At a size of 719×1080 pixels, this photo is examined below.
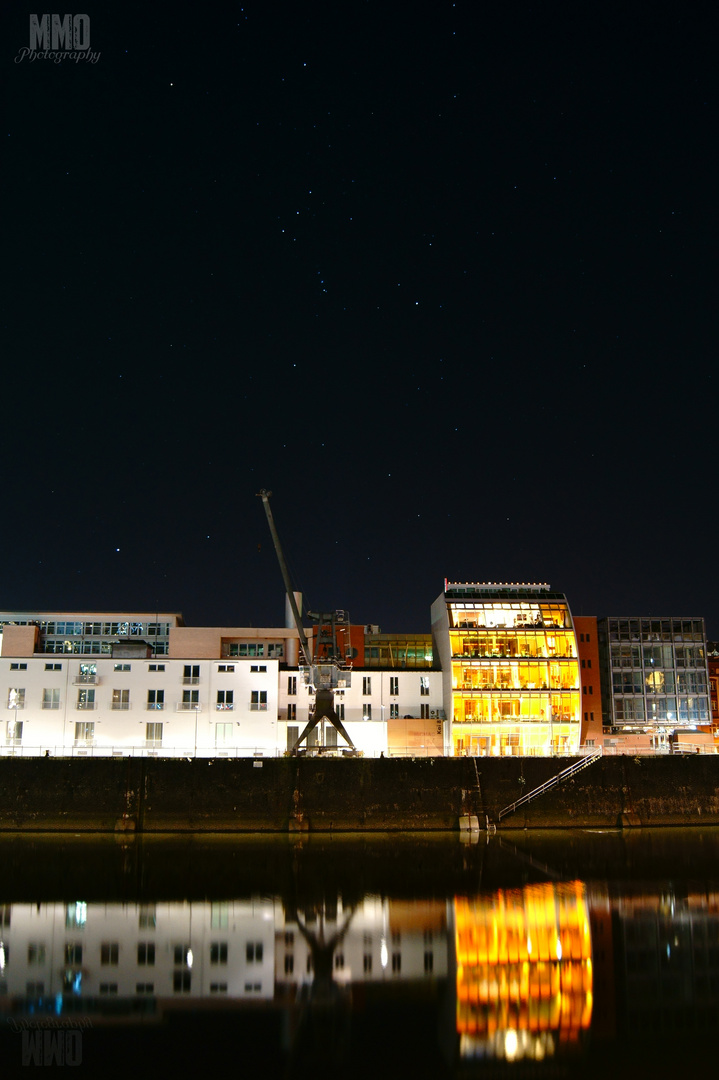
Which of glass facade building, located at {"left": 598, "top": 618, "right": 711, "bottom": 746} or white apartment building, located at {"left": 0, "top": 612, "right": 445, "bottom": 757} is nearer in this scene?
white apartment building, located at {"left": 0, "top": 612, "right": 445, "bottom": 757}

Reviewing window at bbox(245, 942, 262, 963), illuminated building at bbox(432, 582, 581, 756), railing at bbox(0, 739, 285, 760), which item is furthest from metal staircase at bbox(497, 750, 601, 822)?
window at bbox(245, 942, 262, 963)

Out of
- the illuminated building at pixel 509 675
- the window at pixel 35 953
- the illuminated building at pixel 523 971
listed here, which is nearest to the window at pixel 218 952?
the window at pixel 35 953

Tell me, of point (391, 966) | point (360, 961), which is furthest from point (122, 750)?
point (391, 966)

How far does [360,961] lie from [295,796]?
85.3 ft

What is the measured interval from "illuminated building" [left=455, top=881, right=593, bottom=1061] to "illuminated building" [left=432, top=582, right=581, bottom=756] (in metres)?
29.8

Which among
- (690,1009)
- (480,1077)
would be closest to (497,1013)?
(480,1077)

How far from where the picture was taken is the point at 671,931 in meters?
31.7

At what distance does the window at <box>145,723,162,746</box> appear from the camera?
61.1 m

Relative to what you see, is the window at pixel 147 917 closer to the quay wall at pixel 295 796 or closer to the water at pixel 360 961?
the water at pixel 360 961

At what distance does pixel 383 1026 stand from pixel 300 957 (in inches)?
272

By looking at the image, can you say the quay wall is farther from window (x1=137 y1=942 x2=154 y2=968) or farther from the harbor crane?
window (x1=137 y1=942 x2=154 y2=968)

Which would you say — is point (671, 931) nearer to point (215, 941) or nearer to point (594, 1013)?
point (594, 1013)

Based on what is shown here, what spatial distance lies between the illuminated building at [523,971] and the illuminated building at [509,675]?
29.8 m

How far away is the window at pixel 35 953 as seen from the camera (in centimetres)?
2853
